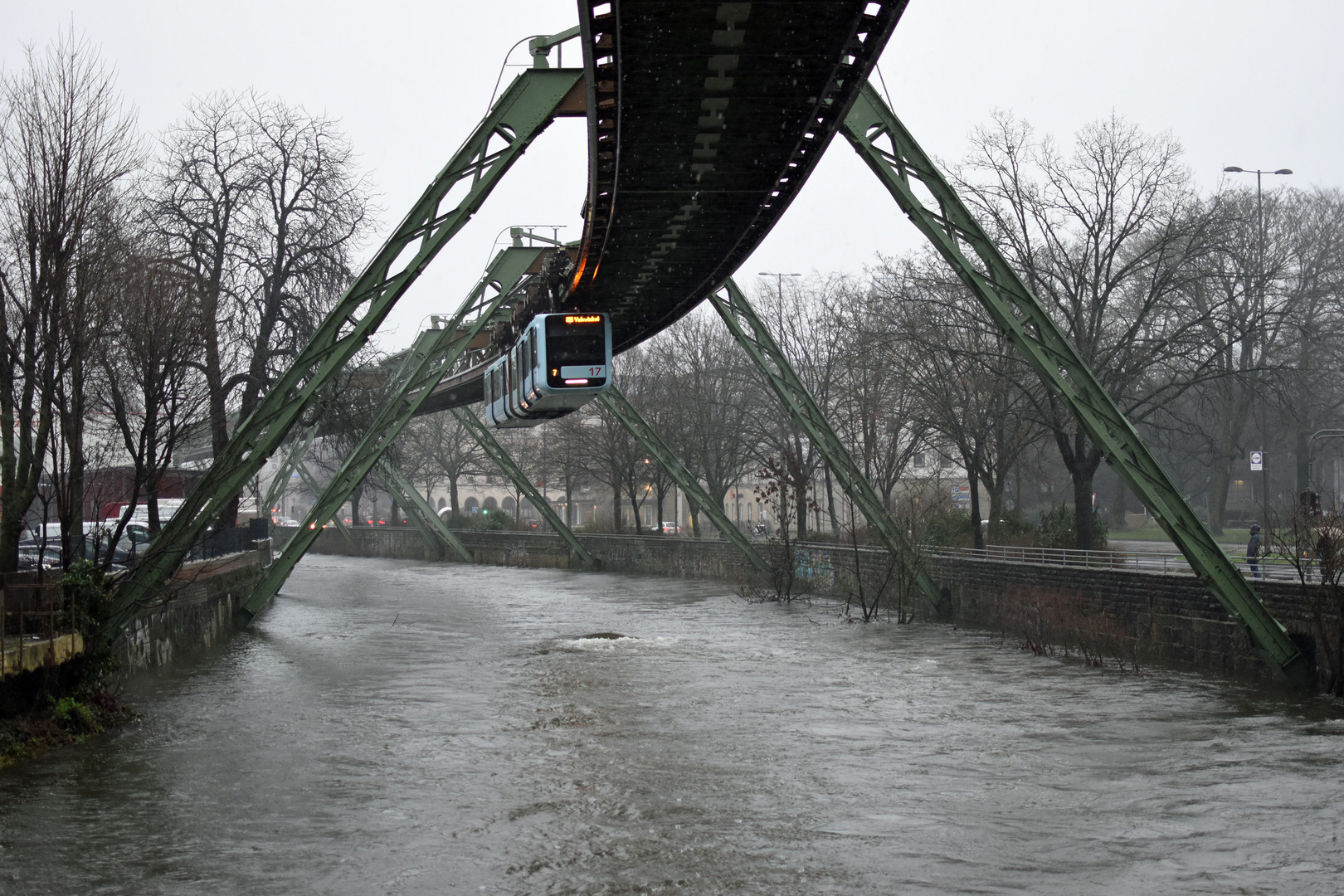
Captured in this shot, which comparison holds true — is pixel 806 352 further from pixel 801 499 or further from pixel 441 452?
pixel 441 452

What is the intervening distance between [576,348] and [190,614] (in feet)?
33.2

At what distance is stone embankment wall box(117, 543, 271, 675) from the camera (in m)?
21.9

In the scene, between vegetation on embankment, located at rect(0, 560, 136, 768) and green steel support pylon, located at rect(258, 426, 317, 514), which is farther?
green steel support pylon, located at rect(258, 426, 317, 514)

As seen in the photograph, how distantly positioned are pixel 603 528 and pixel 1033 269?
126ft

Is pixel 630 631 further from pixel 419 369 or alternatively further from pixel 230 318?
pixel 230 318

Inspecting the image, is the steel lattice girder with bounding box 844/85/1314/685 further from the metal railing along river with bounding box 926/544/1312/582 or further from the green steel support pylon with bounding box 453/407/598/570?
the green steel support pylon with bounding box 453/407/598/570

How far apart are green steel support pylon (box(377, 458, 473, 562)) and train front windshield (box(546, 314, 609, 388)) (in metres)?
32.2

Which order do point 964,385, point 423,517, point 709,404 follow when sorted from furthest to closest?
point 423,517, point 709,404, point 964,385

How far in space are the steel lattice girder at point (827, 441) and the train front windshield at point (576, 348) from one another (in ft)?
9.30

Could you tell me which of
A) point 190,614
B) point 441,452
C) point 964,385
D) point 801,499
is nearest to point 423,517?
point 441,452

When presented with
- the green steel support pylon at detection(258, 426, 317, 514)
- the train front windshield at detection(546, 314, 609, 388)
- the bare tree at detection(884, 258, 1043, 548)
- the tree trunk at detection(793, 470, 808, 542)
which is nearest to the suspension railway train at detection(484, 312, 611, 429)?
the train front windshield at detection(546, 314, 609, 388)

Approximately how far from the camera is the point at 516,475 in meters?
54.8

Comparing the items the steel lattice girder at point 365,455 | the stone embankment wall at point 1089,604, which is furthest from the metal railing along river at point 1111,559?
the steel lattice girder at point 365,455

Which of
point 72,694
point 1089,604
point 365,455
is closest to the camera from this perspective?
point 72,694
